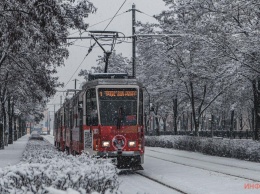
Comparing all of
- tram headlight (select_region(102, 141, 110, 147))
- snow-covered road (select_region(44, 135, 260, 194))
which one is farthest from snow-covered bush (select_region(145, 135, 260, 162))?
tram headlight (select_region(102, 141, 110, 147))

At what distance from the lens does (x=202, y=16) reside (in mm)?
28016

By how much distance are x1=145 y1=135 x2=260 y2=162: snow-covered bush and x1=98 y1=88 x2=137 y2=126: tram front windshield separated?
7.86m

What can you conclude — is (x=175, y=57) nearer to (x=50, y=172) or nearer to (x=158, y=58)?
(x=158, y=58)

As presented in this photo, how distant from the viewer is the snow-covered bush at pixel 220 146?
2437 centimetres

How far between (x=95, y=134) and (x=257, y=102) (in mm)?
13168

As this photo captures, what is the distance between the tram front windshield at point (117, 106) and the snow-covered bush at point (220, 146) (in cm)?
786

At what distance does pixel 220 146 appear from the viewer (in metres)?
28.5

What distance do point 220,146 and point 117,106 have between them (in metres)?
11.9

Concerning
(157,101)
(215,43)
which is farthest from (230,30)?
(157,101)

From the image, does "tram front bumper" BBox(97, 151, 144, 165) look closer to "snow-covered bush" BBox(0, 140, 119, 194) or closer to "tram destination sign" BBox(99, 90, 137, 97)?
"tram destination sign" BBox(99, 90, 137, 97)

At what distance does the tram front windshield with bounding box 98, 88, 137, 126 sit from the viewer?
18.0 m

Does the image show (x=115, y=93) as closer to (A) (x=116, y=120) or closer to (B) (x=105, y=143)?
(A) (x=116, y=120)

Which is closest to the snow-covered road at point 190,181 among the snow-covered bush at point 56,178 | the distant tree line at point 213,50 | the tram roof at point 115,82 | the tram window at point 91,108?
the tram window at point 91,108

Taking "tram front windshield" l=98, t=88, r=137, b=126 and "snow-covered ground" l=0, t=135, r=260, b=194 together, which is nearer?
"snow-covered ground" l=0, t=135, r=260, b=194
